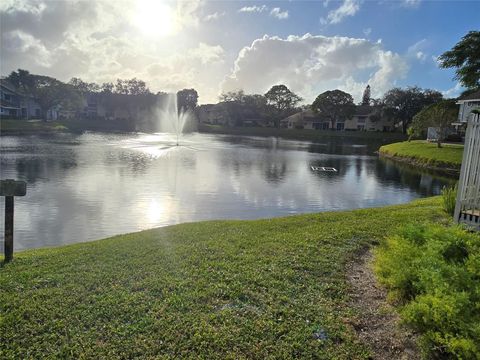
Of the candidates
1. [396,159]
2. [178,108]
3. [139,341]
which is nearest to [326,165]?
[396,159]

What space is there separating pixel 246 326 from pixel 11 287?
324cm

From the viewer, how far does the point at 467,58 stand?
1466cm

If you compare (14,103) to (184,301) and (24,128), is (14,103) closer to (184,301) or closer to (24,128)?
(24,128)

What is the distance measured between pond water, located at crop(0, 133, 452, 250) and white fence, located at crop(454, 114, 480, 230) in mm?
6848

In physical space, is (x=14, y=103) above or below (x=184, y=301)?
above

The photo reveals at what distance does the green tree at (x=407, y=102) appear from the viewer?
7144cm

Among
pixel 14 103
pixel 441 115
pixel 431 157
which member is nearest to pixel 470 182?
pixel 431 157

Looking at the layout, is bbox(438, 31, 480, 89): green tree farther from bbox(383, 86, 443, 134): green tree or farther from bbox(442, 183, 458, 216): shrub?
bbox(383, 86, 443, 134): green tree

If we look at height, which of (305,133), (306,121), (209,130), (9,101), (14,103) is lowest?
(209,130)

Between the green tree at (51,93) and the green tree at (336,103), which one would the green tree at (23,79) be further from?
the green tree at (336,103)

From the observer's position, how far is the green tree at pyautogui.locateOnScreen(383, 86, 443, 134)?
71.4 meters

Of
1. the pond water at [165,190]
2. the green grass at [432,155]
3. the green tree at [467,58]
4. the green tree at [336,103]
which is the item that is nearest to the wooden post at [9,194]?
the pond water at [165,190]

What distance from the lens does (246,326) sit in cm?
381

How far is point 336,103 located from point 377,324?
7592 centimetres
